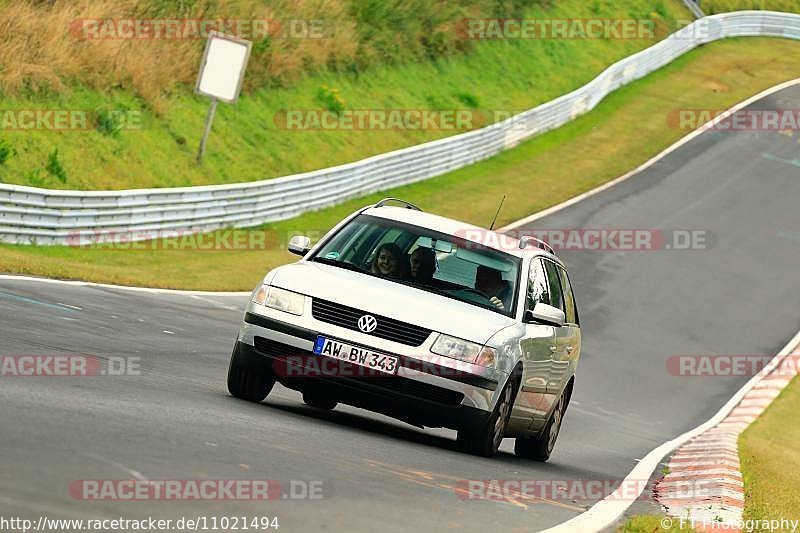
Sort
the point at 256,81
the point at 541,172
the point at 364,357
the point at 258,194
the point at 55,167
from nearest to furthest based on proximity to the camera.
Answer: the point at 364,357, the point at 55,167, the point at 258,194, the point at 256,81, the point at 541,172

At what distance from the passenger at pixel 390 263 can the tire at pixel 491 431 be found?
1199 mm

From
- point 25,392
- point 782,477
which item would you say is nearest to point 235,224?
point 782,477

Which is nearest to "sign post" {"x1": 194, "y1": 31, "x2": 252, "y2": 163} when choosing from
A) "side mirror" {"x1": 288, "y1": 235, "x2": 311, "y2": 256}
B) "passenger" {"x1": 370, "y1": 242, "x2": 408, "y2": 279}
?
"side mirror" {"x1": 288, "y1": 235, "x2": 311, "y2": 256}

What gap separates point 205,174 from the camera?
3228cm

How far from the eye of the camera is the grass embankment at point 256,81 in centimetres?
2867

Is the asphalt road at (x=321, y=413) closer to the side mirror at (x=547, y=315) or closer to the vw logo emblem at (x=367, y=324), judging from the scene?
the vw logo emblem at (x=367, y=324)

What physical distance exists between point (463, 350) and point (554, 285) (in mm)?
2362

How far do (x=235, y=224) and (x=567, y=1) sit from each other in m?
35.0

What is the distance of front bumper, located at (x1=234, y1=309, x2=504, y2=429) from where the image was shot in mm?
10078

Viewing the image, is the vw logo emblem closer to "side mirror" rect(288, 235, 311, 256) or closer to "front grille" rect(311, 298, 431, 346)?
"front grille" rect(311, 298, 431, 346)

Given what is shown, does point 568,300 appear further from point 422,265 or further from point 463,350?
point 463,350

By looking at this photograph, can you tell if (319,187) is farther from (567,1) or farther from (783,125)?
(567,1)

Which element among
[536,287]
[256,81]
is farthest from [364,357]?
[256,81]

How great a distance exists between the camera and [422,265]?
11195 millimetres
